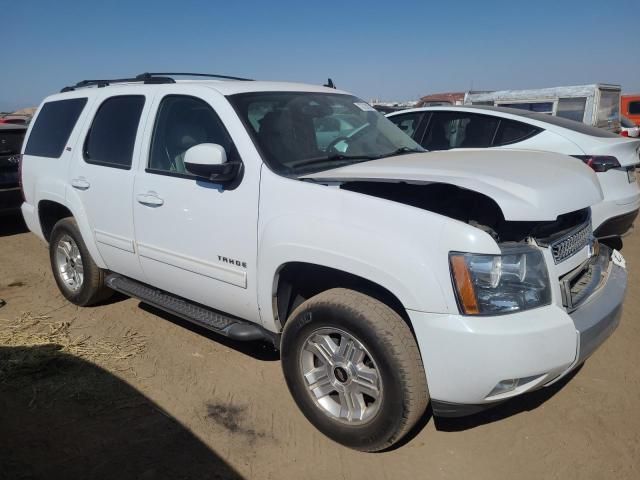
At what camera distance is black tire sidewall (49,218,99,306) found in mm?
4469

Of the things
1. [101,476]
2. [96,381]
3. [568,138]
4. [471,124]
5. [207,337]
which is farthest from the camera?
[471,124]

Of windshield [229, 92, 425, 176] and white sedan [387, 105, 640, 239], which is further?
white sedan [387, 105, 640, 239]

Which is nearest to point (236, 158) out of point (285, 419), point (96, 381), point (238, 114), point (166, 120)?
point (238, 114)

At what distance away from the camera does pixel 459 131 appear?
20.8ft

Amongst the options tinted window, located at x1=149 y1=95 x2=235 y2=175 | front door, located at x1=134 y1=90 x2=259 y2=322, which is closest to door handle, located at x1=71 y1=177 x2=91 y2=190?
front door, located at x1=134 y1=90 x2=259 y2=322

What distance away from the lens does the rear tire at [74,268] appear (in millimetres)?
4496

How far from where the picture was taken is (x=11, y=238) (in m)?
7.61

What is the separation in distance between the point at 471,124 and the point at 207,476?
503cm

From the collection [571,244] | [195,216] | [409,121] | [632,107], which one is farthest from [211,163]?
[632,107]

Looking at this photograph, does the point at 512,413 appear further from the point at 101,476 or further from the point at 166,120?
the point at 166,120

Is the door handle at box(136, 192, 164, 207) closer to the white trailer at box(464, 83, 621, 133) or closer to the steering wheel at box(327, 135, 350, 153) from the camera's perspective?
the steering wheel at box(327, 135, 350, 153)

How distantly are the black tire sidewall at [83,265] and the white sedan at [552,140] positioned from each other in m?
4.08

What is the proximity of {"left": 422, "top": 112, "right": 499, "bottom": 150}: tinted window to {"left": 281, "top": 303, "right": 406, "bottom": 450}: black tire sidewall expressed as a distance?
4.10 meters

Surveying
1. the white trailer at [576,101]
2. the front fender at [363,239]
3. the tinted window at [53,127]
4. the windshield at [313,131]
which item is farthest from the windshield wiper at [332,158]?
the white trailer at [576,101]
